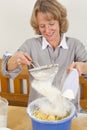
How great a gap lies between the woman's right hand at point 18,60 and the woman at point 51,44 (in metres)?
0.04

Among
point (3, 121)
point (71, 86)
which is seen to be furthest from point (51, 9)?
point (3, 121)

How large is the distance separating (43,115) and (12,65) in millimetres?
390

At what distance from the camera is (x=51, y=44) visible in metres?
1.48

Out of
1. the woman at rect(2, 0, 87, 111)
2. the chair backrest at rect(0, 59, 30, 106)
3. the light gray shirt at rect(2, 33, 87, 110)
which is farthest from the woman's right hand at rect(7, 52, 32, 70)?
the chair backrest at rect(0, 59, 30, 106)

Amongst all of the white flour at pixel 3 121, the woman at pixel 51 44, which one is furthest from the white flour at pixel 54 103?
the woman at pixel 51 44

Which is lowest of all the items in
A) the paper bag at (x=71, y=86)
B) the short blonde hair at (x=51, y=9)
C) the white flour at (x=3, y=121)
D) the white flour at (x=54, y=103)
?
the white flour at (x=3, y=121)

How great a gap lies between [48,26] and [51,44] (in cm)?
14

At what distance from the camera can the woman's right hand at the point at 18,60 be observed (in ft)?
3.92

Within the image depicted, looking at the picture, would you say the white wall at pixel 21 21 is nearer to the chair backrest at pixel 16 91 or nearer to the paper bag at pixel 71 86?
the chair backrest at pixel 16 91

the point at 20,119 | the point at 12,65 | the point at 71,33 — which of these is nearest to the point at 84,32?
the point at 71,33

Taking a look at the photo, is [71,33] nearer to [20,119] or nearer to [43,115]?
[20,119]

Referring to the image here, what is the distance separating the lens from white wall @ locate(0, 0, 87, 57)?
1.71m

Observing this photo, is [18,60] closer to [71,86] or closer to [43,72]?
[43,72]

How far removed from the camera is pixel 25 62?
1193 millimetres
